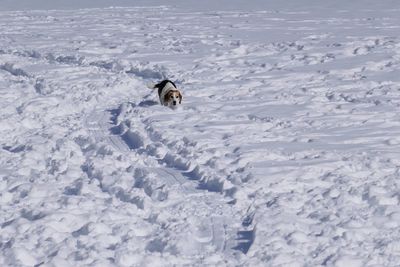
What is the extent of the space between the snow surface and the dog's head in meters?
0.18

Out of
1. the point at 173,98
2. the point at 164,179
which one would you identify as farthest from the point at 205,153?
the point at 173,98

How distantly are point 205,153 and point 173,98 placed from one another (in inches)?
89.5

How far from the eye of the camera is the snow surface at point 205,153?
5.52m

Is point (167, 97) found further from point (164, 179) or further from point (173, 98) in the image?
point (164, 179)

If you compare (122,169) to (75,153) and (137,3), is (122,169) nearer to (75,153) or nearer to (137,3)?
(75,153)

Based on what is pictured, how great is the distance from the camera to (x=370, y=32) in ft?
52.4

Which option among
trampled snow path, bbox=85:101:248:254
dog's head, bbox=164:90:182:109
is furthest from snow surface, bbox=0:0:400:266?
dog's head, bbox=164:90:182:109

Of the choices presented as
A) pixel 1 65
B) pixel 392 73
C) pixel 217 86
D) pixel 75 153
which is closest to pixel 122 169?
pixel 75 153

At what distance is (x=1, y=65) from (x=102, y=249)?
9.11 m

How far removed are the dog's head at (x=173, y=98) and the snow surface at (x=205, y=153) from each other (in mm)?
183

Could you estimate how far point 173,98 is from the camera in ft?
32.7

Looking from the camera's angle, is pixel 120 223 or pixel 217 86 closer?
pixel 120 223

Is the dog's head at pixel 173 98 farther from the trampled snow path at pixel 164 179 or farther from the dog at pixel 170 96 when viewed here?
the trampled snow path at pixel 164 179

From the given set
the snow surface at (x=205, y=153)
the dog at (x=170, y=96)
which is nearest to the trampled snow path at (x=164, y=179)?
the snow surface at (x=205, y=153)
